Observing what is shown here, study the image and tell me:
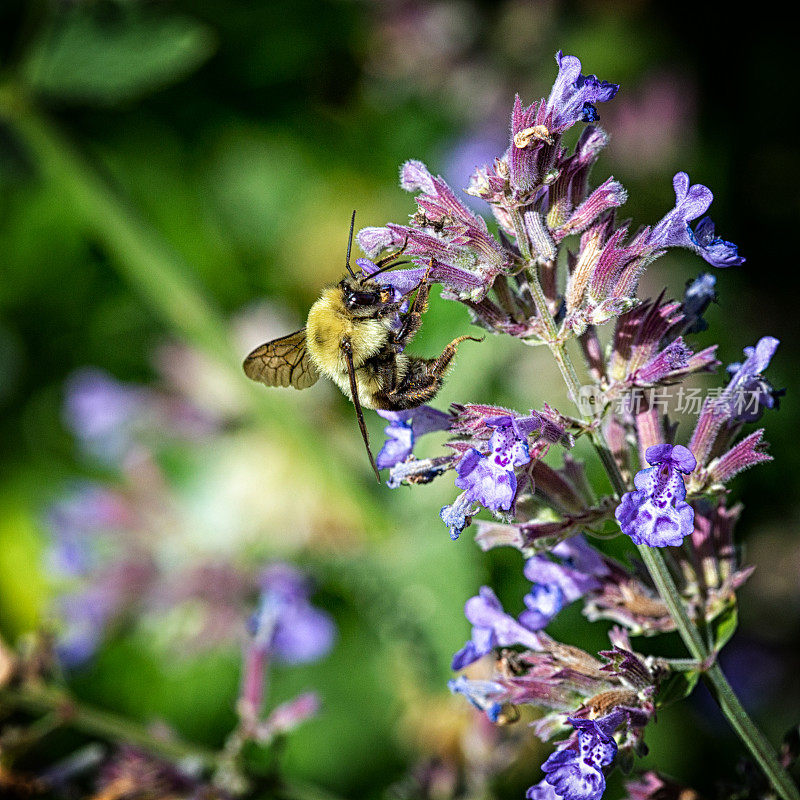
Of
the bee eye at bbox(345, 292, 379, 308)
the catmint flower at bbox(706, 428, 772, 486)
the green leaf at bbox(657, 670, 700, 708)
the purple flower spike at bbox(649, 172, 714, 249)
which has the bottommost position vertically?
the green leaf at bbox(657, 670, 700, 708)

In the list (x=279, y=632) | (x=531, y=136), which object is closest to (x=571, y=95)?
(x=531, y=136)

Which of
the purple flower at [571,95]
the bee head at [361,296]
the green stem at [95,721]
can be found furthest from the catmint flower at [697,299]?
the green stem at [95,721]

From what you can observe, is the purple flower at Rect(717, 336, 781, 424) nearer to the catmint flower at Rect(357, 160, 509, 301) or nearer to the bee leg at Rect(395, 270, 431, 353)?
the catmint flower at Rect(357, 160, 509, 301)

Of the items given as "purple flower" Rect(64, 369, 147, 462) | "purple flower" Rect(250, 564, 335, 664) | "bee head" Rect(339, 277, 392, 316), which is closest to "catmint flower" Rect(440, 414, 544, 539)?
"bee head" Rect(339, 277, 392, 316)

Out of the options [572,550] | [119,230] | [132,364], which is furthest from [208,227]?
[572,550]

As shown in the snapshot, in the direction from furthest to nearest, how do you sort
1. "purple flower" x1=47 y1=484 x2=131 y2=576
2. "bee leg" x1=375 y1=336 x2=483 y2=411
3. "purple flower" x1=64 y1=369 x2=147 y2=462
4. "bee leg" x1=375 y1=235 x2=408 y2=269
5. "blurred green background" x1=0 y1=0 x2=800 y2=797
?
1. "purple flower" x1=64 y1=369 x2=147 y2=462
2. "purple flower" x1=47 y1=484 x2=131 y2=576
3. "blurred green background" x1=0 y1=0 x2=800 y2=797
4. "bee leg" x1=375 y1=336 x2=483 y2=411
5. "bee leg" x1=375 y1=235 x2=408 y2=269

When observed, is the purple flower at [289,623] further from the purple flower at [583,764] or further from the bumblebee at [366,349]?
the purple flower at [583,764]
